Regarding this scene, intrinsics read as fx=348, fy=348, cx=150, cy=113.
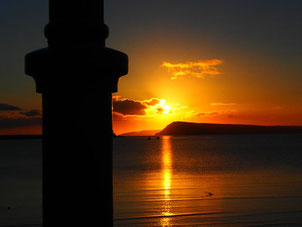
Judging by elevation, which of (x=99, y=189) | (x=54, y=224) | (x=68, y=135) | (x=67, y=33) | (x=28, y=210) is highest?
(x=67, y=33)

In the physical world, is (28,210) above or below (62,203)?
below

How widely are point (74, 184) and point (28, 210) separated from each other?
1505 centimetres

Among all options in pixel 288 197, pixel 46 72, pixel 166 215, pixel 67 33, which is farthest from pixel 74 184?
pixel 288 197

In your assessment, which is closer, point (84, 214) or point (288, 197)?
point (84, 214)

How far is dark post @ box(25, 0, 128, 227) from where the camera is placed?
1.17 m

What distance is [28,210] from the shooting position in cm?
1483

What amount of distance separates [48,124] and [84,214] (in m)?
0.33

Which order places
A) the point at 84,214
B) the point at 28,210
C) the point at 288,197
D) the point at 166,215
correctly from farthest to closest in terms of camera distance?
the point at 288,197 < the point at 28,210 < the point at 166,215 < the point at 84,214

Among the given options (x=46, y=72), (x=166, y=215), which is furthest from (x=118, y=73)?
(x=166, y=215)

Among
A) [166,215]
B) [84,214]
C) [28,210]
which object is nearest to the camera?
[84,214]

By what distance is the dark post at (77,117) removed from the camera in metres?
1.17

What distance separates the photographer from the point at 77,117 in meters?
1.18

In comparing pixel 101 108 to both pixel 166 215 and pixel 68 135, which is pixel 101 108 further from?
pixel 166 215

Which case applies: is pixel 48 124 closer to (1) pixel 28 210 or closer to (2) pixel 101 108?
(2) pixel 101 108
